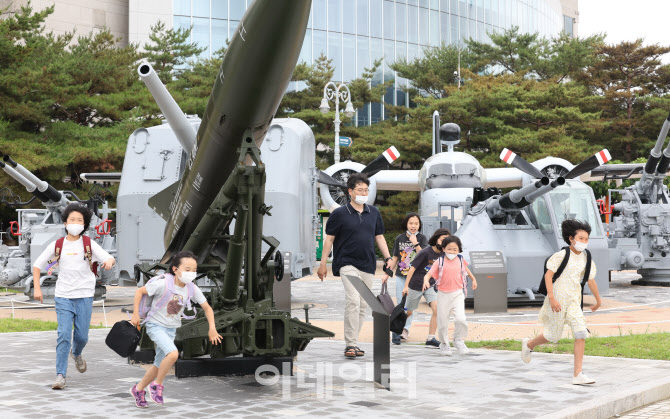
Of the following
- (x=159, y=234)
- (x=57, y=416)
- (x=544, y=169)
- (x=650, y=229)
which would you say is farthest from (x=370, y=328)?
(x=650, y=229)

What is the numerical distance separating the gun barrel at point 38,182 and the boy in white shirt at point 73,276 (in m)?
8.00

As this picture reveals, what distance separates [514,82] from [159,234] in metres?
27.6

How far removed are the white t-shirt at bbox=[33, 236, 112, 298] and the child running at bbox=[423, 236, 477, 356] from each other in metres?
3.48

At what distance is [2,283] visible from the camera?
15.2 meters

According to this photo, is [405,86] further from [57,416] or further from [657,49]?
[57,416]

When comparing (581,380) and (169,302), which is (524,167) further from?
(169,302)

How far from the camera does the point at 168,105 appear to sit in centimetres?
776

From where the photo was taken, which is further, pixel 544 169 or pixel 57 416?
pixel 544 169

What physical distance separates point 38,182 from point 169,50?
75.0 ft

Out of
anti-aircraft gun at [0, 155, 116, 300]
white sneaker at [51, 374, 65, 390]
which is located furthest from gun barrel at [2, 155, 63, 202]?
white sneaker at [51, 374, 65, 390]

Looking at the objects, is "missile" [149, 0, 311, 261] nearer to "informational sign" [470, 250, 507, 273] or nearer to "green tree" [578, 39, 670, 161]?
"informational sign" [470, 250, 507, 273]

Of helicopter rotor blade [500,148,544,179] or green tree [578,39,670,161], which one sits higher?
green tree [578,39,670,161]

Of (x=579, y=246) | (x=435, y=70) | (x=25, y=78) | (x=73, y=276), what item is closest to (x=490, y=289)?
(x=579, y=246)

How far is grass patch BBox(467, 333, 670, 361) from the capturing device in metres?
8.14
